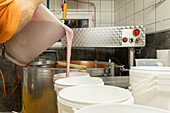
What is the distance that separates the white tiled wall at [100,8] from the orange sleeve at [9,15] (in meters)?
2.56

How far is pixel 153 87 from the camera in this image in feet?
1.48

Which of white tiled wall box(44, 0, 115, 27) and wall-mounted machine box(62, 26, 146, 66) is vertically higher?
white tiled wall box(44, 0, 115, 27)

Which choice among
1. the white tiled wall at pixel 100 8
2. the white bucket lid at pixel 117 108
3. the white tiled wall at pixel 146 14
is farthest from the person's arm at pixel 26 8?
the white tiled wall at pixel 100 8

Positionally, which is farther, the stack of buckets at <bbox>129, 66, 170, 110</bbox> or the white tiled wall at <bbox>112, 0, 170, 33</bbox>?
the white tiled wall at <bbox>112, 0, 170, 33</bbox>

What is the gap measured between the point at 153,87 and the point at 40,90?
51.6 inches

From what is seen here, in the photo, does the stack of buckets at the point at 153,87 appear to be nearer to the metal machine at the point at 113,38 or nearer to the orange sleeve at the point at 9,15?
the orange sleeve at the point at 9,15

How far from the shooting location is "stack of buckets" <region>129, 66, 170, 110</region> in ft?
1.43

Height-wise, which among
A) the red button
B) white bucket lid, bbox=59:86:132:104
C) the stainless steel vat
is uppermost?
the red button

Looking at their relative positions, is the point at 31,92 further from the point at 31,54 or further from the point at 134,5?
the point at 134,5

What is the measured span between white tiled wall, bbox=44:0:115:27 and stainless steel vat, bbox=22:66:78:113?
79.3 inches

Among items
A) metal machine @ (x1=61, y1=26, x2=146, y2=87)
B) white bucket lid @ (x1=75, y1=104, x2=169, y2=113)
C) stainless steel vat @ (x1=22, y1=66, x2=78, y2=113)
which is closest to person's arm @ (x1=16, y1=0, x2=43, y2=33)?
white bucket lid @ (x1=75, y1=104, x2=169, y2=113)

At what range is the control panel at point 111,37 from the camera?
6.03 feet

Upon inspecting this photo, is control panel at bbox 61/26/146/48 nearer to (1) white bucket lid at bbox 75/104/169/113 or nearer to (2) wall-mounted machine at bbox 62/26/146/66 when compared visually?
(2) wall-mounted machine at bbox 62/26/146/66

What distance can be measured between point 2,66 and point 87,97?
2.55 m
